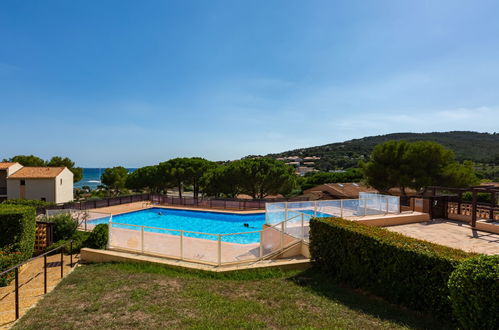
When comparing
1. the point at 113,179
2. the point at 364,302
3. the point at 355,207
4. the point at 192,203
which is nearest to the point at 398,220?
the point at 355,207

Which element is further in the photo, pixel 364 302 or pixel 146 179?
pixel 146 179

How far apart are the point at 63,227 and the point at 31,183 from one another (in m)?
26.0

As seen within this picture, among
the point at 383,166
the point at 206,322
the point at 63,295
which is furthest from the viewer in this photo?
the point at 383,166

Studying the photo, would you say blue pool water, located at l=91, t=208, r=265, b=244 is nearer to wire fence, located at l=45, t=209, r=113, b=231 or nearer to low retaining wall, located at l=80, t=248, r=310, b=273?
wire fence, located at l=45, t=209, r=113, b=231

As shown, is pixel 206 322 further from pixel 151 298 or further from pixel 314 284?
pixel 314 284

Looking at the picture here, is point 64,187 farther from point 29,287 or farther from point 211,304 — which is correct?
point 211,304

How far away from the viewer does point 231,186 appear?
30.6 meters

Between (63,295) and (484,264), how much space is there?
8.06 meters

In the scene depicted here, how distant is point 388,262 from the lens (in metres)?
5.83

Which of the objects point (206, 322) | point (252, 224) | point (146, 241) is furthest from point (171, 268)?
point (252, 224)

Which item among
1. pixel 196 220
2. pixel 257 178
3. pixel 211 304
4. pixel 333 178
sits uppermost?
pixel 257 178

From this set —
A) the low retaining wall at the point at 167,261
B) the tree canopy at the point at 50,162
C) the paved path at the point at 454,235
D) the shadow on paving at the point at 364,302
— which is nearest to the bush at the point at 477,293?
the shadow on paving at the point at 364,302

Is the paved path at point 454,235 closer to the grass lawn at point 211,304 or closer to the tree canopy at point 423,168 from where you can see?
the grass lawn at point 211,304

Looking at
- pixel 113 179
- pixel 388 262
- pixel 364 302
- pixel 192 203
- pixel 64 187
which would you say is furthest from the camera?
pixel 113 179
